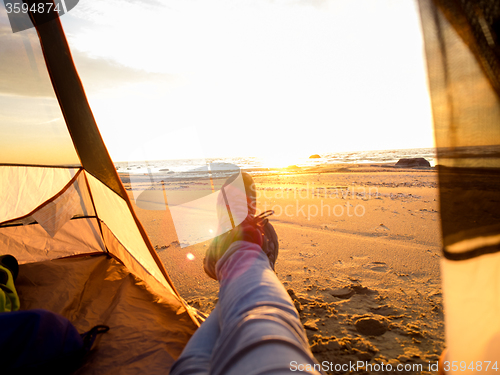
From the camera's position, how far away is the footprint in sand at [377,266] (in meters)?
2.86

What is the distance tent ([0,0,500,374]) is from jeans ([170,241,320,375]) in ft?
1.75

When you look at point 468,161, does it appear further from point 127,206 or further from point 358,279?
point 358,279

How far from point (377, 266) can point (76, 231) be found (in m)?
4.12

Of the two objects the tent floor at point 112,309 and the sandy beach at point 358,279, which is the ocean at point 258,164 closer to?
the sandy beach at point 358,279

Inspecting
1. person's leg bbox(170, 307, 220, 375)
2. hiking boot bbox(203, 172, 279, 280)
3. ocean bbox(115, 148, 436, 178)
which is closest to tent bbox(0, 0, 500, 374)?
hiking boot bbox(203, 172, 279, 280)

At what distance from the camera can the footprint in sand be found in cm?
286

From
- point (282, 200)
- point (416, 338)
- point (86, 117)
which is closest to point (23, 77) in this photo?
point (86, 117)

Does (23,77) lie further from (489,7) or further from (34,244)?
(489,7)

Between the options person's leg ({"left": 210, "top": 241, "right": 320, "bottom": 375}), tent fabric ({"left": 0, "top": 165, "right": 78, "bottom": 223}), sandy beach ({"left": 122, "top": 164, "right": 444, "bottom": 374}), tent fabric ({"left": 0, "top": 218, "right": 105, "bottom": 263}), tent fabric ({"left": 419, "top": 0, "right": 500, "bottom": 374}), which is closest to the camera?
tent fabric ({"left": 419, "top": 0, "right": 500, "bottom": 374})

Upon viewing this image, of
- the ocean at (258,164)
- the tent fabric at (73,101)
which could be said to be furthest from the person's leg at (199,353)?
the ocean at (258,164)

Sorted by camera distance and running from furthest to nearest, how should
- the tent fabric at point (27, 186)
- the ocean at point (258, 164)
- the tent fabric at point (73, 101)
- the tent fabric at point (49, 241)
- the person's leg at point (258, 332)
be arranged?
the ocean at point (258, 164)
the tent fabric at point (49, 241)
the tent fabric at point (27, 186)
the tent fabric at point (73, 101)
the person's leg at point (258, 332)

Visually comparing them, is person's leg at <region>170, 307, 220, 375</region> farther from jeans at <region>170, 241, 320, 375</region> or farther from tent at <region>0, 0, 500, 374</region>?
tent at <region>0, 0, 500, 374</region>

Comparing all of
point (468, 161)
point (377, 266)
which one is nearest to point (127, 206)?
point (468, 161)

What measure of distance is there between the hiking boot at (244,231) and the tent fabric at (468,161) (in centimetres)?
131
